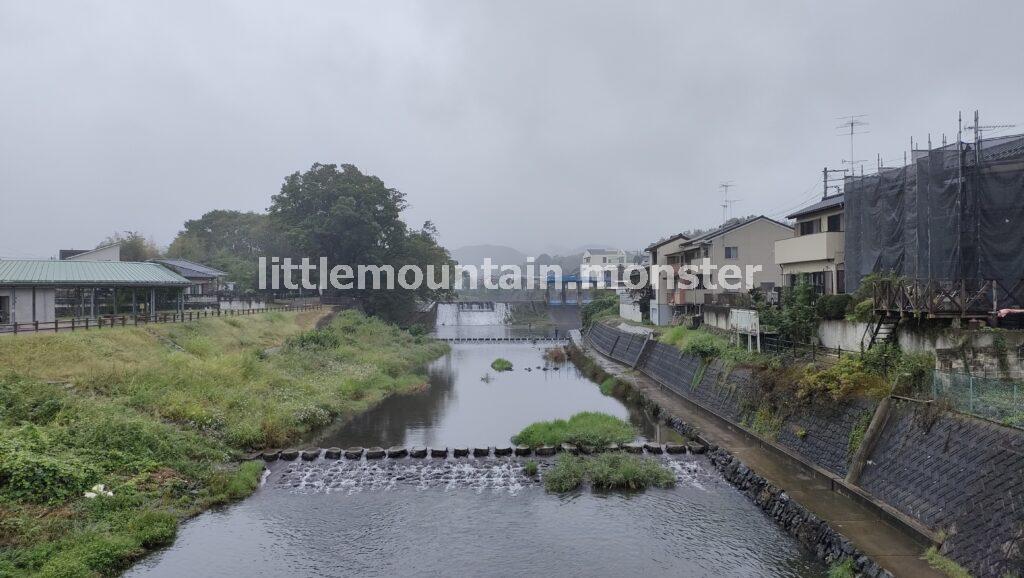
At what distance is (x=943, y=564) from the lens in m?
10.3

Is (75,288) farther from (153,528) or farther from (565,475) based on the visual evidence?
(565,475)

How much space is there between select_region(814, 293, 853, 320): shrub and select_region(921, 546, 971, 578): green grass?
1163cm

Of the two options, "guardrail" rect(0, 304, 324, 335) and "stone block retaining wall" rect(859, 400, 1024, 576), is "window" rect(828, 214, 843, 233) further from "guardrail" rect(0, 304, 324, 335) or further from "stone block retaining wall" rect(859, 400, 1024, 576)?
"guardrail" rect(0, 304, 324, 335)

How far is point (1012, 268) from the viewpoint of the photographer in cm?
1755

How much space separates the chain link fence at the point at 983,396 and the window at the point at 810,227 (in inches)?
721

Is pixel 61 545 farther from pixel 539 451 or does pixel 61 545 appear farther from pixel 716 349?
pixel 716 349

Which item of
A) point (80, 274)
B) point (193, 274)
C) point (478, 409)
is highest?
point (193, 274)

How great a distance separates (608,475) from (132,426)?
1299cm

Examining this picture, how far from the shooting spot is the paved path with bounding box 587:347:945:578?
1083 cm

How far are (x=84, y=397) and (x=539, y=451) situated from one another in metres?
14.0

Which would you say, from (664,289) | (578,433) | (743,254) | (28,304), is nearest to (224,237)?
(28,304)

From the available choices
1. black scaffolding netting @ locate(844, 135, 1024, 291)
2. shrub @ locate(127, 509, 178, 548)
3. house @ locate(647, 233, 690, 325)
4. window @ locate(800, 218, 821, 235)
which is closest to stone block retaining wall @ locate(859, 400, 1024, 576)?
black scaffolding netting @ locate(844, 135, 1024, 291)

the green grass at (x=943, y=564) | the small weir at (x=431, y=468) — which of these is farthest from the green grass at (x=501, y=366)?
the green grass at (x=943, y=564)

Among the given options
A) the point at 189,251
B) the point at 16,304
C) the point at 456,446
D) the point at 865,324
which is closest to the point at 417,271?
the point at 189,251
